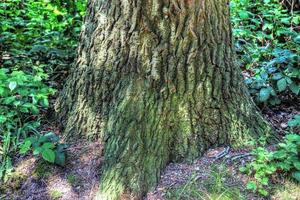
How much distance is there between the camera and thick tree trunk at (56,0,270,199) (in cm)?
261

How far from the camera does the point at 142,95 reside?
2.70 meters

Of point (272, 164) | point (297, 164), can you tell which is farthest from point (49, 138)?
point (297, 164)

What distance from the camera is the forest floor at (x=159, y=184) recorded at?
101 inches

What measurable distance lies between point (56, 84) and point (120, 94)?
1289 mm

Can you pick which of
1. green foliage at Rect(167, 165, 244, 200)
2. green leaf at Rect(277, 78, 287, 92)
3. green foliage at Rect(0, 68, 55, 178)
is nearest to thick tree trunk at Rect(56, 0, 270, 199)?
green foliage at Rect(167, 165, 244, 200)

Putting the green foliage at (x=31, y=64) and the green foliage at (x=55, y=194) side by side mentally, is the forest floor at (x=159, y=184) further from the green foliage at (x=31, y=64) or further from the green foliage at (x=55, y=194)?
the green foliage at (x=31, y=64)

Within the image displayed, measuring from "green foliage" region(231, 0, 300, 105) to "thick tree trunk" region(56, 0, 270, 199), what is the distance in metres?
0.84

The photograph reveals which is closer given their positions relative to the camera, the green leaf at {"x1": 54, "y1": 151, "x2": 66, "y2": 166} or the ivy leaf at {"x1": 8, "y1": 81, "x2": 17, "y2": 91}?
the green leaf at {"x1": 54, "y1": 151, "x2": 66, "y2": 166}

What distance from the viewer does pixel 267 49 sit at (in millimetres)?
4254

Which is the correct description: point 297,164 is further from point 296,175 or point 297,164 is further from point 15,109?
point 15,109

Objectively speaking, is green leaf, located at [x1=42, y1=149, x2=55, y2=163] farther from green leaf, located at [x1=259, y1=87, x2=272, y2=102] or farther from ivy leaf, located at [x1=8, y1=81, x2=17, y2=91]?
green leaf, located at [x1=259, y1=87, x2=272, y2=102]

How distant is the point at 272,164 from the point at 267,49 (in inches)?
78.8

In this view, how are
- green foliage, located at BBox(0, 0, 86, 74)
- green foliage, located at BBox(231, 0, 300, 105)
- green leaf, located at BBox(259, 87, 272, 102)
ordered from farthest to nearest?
green foliage, located at BBox(0, 0, 86, 74) < green foliage, located at BBox(231, 0, 300, 105) < green leaf, located at BBox(259, 87, 272, 102)

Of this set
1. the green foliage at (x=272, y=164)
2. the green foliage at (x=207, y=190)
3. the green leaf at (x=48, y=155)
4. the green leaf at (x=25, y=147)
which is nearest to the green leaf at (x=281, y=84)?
the green foliage at (x=272, y=164)
